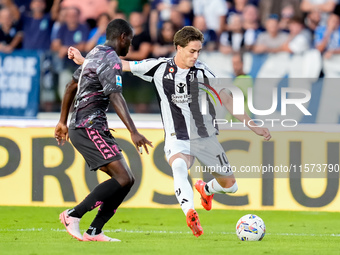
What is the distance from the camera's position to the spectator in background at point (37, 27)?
43.8 ft

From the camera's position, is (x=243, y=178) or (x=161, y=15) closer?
(x=243, y=178)

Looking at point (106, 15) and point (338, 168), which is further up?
point (106, 15)

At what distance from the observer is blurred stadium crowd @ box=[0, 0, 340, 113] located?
12.9 m

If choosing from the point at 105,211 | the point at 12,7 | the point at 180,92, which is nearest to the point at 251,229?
the point at 105,211

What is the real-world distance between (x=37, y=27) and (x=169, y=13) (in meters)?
2.45

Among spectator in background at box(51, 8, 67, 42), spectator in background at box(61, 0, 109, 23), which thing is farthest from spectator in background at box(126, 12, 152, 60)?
spectator in background at box(51, 8, 67, 42)

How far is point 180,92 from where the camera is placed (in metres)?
7.76

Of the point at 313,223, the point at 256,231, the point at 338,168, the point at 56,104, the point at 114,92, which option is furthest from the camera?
the point at 56,104

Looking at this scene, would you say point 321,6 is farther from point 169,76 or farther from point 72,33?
point 169,76

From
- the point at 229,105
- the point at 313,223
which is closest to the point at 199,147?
the point at 229,105

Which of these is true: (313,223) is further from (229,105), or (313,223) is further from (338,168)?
(229,105)

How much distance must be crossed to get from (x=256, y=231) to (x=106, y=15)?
23.9 ft

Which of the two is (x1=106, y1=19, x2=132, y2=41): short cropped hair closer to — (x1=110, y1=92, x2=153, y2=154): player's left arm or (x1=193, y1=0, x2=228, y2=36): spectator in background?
(x1=110, y1=92, x2=153, y2=154): player's left arm

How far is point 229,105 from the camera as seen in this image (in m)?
7.75
